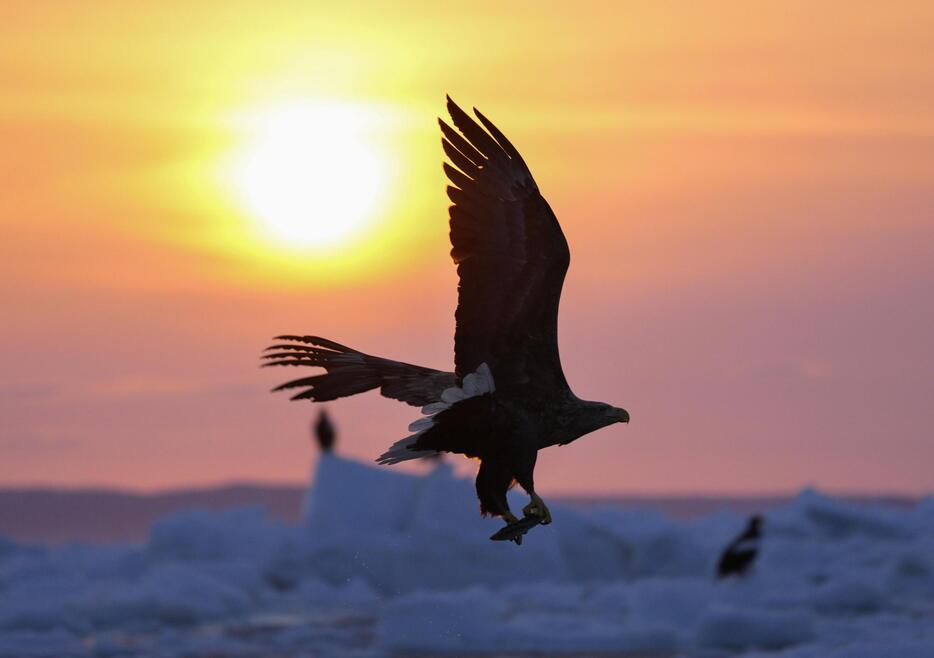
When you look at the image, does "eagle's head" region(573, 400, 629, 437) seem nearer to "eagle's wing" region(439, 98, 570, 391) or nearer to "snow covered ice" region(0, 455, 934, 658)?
"eagle's wing" region(439, 98, 570, 391)

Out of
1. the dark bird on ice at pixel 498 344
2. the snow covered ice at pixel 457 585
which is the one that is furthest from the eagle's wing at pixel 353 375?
the snow covered ice at pixel 457 585

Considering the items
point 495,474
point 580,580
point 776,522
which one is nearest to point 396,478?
point 580,580

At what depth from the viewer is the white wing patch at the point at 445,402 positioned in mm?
10227

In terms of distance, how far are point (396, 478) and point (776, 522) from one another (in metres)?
9.35

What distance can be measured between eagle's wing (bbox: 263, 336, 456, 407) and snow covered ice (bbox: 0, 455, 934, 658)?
10.1 meters

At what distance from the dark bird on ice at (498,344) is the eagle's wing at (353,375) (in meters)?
0.01

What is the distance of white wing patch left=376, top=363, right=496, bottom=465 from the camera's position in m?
10.2

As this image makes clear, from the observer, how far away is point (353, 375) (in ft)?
35.7

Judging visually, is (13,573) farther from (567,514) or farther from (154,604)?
(567,514)

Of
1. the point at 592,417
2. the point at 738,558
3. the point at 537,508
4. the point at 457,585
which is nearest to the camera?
the point at 537,508

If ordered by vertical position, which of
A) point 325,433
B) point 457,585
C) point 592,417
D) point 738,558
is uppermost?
point 325,433

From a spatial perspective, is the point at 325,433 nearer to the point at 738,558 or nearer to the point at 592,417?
the point at 738,558

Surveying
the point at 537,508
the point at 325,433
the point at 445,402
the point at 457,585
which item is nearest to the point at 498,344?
the point at 445,402

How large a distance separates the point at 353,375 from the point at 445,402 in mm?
886
